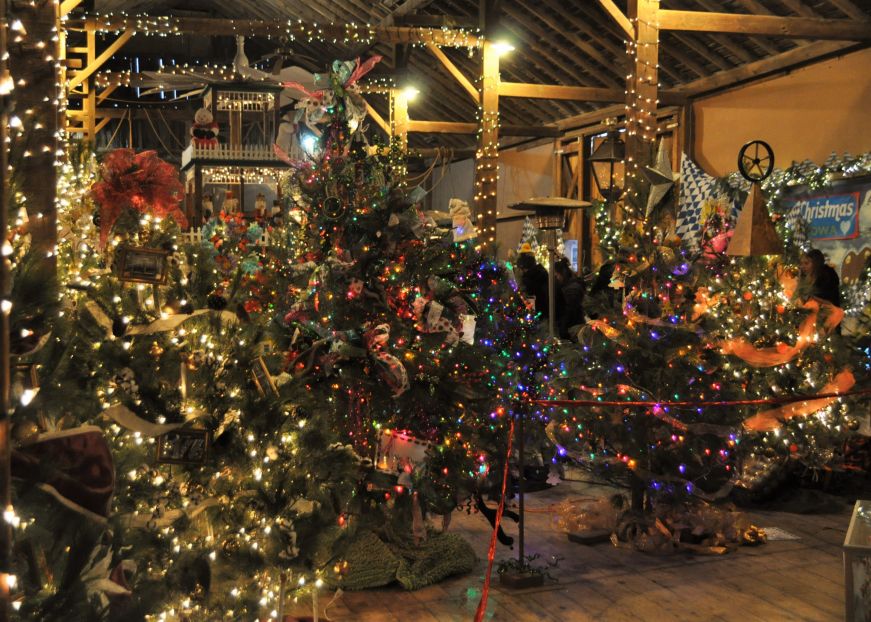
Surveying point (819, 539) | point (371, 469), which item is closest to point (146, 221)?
point (371, 469)

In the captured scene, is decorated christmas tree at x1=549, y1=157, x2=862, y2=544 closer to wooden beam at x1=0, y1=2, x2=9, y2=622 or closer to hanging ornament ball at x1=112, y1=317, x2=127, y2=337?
hanging ornament ball at x1=112, y1=317, x2=127, y2=337

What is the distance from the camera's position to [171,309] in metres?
3.32

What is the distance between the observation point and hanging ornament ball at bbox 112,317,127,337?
10.3 feet

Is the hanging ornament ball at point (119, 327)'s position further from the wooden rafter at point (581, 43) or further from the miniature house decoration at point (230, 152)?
the wooden rafter at point (581, 43)

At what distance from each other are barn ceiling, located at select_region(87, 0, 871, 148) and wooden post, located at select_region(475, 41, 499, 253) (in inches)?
18.4

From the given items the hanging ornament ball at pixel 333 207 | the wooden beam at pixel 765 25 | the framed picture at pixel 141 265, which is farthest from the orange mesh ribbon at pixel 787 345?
the framed picture at pixel 141 265

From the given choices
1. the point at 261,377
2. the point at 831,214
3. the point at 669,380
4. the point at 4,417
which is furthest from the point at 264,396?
the point at 831,214

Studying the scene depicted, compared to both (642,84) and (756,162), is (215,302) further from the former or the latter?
(756,162)

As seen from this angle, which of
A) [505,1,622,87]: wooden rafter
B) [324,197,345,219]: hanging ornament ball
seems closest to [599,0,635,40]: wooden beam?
[324,197,345,219]: hanging ornament ball

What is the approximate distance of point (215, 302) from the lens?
3471 mm

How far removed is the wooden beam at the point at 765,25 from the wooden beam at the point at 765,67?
0.89 metres

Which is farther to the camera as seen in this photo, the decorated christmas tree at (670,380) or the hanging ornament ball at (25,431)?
the decorated christmas tree at (670,380)

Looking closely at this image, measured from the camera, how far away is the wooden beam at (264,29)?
10945 millimetres

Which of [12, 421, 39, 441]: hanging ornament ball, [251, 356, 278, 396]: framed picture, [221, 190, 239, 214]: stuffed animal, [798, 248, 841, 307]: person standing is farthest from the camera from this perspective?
[221, 190, 239, 214]: stuffed animal
